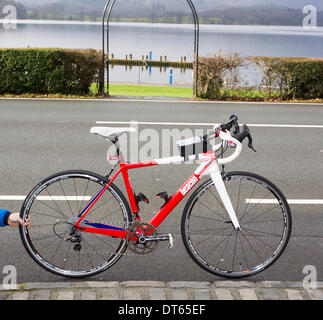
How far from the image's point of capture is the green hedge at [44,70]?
629 inches

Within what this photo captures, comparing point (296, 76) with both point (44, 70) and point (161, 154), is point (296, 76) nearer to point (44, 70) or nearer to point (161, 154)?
point (44, 70)

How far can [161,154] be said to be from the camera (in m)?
9.08

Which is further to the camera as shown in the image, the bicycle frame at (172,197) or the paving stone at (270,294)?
the bicycle frame at (172,197)

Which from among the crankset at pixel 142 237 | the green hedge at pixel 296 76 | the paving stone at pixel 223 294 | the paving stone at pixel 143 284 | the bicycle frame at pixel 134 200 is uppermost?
the green hedge at pixel 296 76

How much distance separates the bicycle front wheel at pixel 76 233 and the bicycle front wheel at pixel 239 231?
0.60 m

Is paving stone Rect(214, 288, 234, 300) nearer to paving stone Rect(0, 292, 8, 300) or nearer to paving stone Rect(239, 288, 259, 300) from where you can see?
paving stone Rect(239, 288, 259, 300)

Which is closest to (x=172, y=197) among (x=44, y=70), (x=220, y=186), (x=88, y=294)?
(x=220, y=186)

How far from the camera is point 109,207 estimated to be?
4.51m

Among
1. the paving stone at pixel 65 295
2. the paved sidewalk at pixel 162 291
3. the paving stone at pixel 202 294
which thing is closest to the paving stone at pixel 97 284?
the paved sidewalk at pixel 162 291

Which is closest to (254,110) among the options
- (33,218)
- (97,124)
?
(97,124)

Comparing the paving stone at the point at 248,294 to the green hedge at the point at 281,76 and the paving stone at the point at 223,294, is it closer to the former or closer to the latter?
the paving stone at the point at 223,294

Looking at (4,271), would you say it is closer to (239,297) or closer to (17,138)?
(239,297)

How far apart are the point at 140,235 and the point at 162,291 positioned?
0.51 meters

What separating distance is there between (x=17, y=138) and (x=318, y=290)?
7176 millimetres
